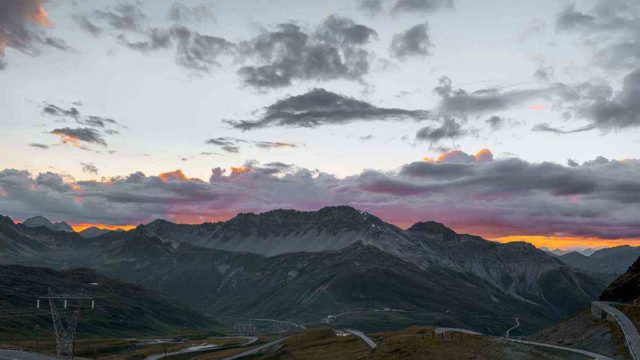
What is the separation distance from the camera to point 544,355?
121250 millimetres

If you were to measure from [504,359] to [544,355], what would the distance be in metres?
11.7

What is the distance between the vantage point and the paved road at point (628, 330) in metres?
113

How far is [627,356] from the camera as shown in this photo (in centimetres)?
11212

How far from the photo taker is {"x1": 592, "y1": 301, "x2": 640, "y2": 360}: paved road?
113m

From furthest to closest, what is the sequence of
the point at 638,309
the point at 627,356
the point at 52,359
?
the point at 52,359 < the point at 638,309 < the point at 627,356

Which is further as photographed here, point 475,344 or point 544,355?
point 475,344

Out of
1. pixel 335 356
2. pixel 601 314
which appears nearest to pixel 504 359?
pixel 601 314

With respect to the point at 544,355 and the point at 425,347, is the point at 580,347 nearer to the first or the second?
the point at 544,355

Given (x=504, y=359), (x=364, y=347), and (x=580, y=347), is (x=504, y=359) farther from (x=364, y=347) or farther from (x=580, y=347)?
(x=364, y=347)

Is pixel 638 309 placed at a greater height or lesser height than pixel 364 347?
greater

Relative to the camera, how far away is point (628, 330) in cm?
12900

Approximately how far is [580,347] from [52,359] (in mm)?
141068

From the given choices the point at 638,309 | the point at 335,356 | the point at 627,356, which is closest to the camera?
the point at 627,356

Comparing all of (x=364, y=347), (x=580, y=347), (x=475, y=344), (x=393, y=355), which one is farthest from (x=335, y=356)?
(x=580, y=347)
